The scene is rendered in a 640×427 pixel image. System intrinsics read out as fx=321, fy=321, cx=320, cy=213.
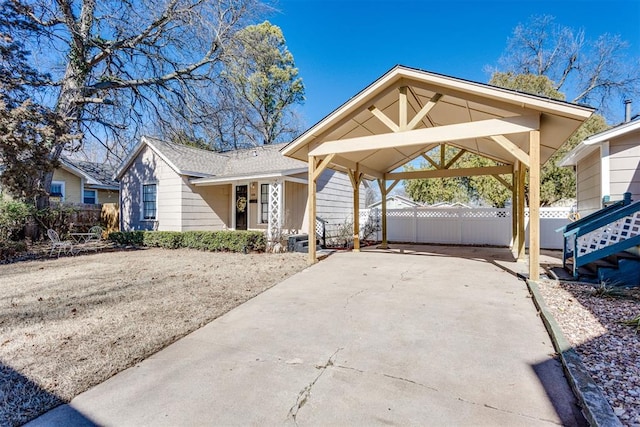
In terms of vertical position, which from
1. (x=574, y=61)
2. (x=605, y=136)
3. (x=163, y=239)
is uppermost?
(x=574, y=61)

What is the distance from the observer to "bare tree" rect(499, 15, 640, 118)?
19188 millimetres

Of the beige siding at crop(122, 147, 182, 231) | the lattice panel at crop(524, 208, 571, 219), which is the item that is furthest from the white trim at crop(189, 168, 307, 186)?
the lattice panel at crop(524, 208, 571, 219)

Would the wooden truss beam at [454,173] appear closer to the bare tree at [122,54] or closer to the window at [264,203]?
the window at [264,203]

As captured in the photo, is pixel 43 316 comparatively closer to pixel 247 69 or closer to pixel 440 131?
pixel 440 131

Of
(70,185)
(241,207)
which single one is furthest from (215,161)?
(70,185)

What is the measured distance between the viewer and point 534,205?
5.50 m

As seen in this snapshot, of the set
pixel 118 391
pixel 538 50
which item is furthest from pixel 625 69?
pixel 118 391

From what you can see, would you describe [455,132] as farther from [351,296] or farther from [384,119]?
[351,296]

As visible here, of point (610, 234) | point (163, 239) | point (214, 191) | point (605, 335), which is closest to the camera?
point (605, 335)

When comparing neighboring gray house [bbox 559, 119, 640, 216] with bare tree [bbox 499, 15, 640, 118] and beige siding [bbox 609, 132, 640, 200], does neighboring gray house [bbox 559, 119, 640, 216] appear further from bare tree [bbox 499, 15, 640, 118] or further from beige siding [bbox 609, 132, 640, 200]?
bare tree [bbox 499, 15, 640, 118]

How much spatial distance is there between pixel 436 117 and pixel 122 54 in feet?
43.7

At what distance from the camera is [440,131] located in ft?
20.6

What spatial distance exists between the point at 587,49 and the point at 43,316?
28.2m

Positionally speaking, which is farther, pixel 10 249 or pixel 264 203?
pixel 264 203
